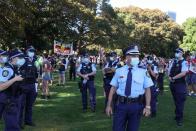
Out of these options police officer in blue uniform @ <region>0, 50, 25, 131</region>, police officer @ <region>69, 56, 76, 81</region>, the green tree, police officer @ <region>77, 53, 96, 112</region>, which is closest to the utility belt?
police officer in blue uniform @ <region>0, 50, 25, 131</region>

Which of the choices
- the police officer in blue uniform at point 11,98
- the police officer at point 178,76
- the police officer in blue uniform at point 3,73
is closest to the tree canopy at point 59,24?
the police officer at point 178,76

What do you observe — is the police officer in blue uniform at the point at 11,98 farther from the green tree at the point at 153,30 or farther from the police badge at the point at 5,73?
the green tree at the point at 153,30

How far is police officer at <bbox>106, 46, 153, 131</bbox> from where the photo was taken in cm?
870

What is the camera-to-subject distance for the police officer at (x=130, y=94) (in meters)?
8.70

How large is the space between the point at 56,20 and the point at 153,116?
Result: 37657 mm

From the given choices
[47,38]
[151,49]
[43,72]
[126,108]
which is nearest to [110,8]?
[47,38]

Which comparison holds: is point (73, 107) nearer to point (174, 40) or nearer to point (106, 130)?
point (106, 130)


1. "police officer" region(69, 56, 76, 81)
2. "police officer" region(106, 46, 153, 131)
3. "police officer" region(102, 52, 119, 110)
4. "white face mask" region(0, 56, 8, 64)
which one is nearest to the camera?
"police officer" region(106, 46, 153, 131)

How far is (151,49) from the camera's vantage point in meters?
97.4

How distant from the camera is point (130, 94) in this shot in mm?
8695

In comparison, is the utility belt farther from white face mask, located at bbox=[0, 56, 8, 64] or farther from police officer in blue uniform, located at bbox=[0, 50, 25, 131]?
white face mask, located at bbox=[0, 56, 8, 64]

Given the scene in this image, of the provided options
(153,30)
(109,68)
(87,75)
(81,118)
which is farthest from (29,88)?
(153,30)

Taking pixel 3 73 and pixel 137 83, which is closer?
pixel 137 83

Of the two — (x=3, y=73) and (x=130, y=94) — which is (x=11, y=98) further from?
(x=130, y=94)
